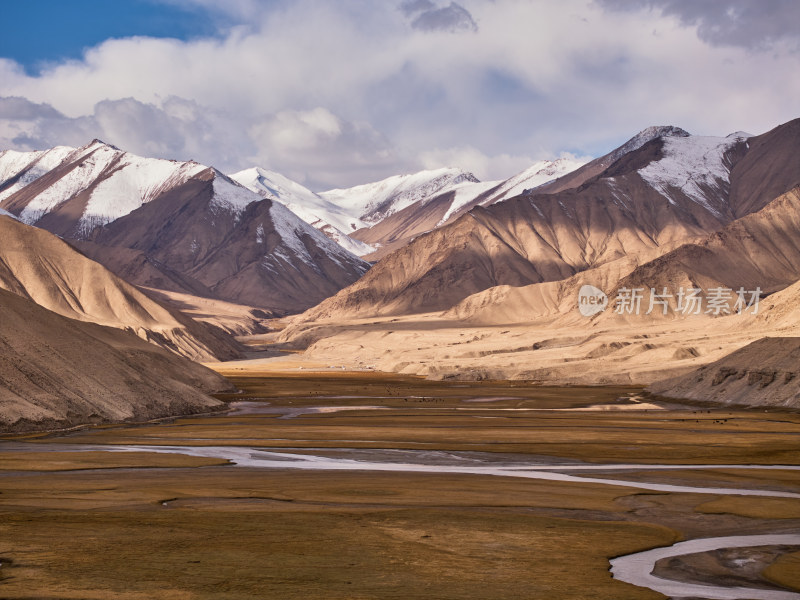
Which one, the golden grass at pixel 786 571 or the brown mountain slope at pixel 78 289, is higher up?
the brown mountain slope at pixel 78 289

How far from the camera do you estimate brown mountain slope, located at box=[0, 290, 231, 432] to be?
62.0 meters

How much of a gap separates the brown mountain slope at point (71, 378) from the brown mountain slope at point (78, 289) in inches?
3379

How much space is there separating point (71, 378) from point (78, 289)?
4535 inches

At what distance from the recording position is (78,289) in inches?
6983

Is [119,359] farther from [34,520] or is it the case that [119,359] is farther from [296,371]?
[296,371]

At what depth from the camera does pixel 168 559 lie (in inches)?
923

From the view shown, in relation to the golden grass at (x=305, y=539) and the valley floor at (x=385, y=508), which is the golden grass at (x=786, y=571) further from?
the golden grass at (x=305, y=539)

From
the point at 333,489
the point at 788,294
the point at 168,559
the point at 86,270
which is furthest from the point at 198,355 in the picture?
the point at 168,559

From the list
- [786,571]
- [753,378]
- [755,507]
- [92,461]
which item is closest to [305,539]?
[786,571]

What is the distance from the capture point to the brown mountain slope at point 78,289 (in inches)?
6649

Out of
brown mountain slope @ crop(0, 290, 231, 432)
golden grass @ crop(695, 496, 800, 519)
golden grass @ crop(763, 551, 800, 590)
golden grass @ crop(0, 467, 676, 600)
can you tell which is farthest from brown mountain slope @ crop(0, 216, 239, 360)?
golden grass @ crop(763, 551, 800, 590)

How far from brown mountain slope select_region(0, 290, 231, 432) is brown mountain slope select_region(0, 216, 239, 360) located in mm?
85825

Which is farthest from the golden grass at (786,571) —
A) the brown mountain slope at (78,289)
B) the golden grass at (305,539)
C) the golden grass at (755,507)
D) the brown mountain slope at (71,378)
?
the brown mountain slope at (78,289)

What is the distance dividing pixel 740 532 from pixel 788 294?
426ft
